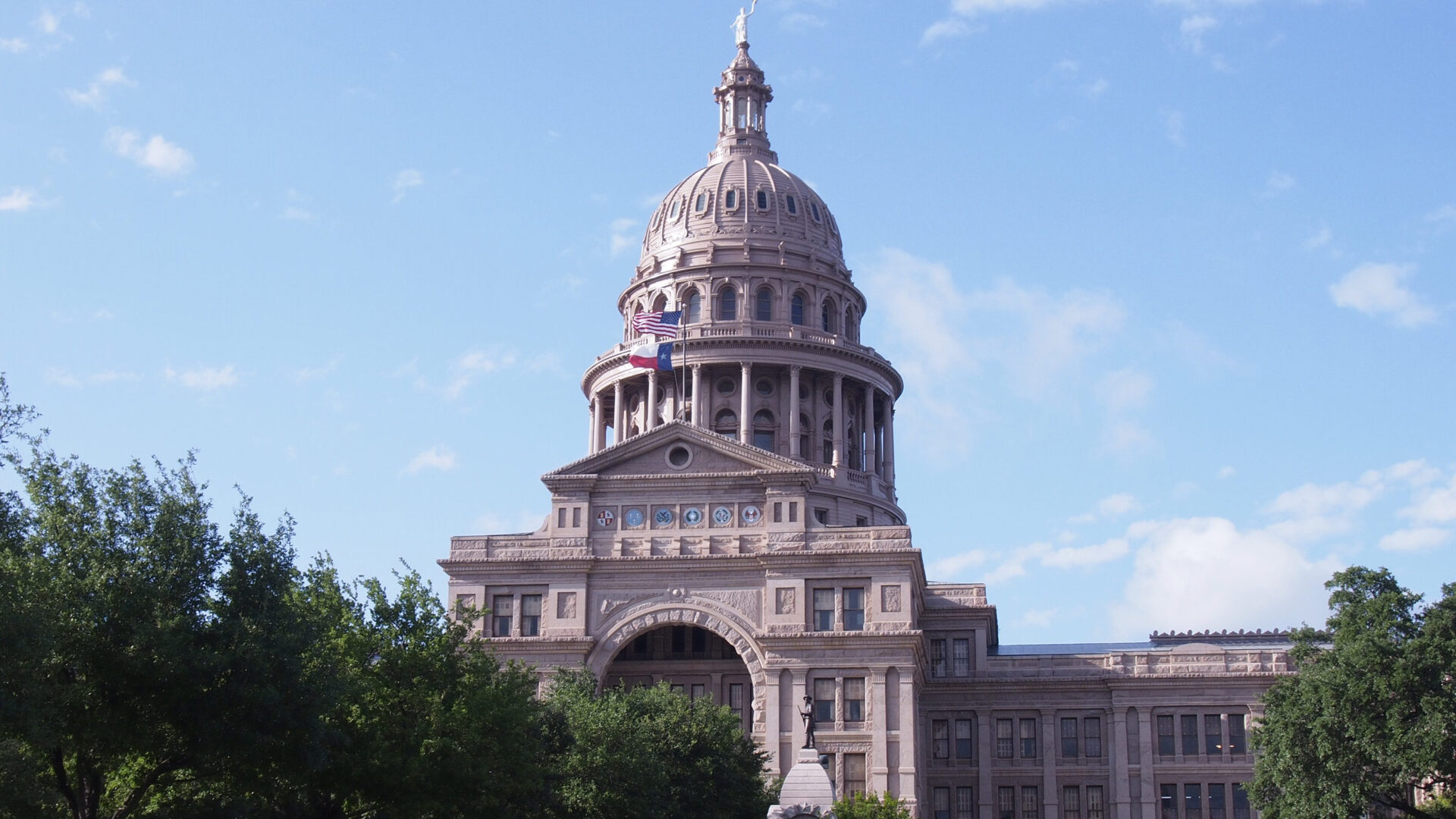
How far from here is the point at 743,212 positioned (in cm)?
11175

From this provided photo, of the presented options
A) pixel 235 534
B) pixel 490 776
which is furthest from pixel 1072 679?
pixel 235 534

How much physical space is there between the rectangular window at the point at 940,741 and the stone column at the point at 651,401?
23794 millimetres

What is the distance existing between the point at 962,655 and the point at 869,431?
1761 centimetres

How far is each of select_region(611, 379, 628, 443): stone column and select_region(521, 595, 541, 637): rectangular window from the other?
24.0 meters

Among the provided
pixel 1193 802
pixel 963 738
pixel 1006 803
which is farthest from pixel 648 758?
pixel 1193 802

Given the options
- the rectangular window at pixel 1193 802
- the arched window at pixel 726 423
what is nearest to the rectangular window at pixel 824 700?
the rectangular window at pixel 1193 802

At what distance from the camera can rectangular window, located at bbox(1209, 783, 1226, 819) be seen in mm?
89500

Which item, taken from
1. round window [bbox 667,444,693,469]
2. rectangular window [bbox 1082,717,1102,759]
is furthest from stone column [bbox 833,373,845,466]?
rectangular window [bbox 1082,717,1102,759]

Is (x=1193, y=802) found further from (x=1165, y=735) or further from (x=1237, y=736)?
(x=1237, y=736)

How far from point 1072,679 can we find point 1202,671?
651 cm

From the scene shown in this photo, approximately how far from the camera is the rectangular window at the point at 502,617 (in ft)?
276

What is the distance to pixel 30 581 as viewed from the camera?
44.2 metres

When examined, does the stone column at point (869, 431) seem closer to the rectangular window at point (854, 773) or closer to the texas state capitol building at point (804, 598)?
the texas state capitol building at point (804, 598)

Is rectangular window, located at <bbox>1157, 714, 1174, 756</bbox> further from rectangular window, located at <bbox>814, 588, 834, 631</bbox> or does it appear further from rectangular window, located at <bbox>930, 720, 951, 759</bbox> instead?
rectangular window, located at <bbox>814, 588, 834, 631</bbox>
